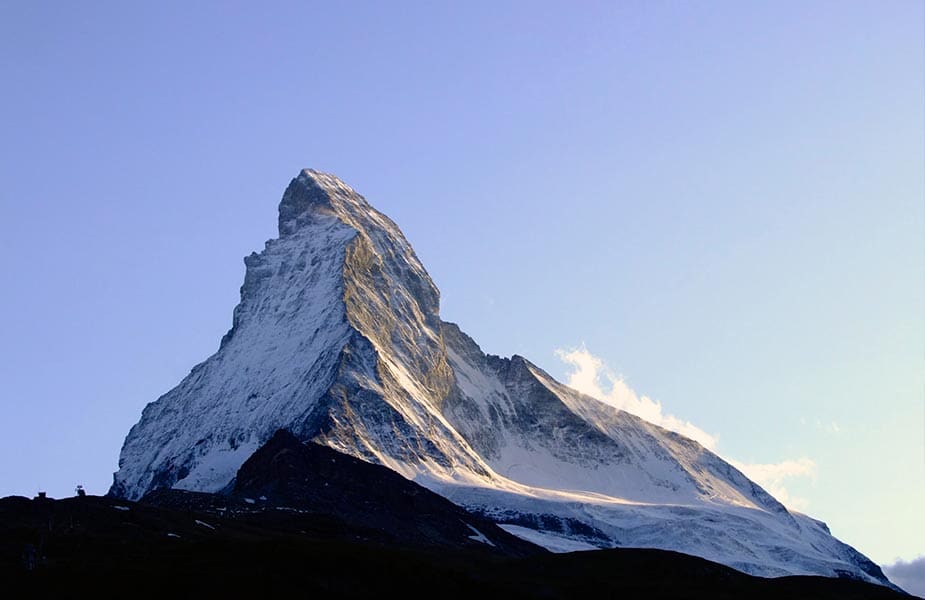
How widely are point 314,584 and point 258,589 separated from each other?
8284 mm

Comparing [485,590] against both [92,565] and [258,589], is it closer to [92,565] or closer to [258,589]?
[258,589]

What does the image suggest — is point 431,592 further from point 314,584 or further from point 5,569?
point 5,569

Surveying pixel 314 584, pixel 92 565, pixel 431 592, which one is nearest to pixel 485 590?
pixel 431 592

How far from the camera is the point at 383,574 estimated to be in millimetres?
197500

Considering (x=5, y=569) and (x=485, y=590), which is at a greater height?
(x=485, y=590)

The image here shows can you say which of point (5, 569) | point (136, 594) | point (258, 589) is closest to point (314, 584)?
point (258, 589)

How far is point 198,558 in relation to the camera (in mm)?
199875

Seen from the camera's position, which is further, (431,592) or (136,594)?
(431,592)

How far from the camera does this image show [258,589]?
183 metres

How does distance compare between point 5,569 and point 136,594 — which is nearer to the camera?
point 136,594

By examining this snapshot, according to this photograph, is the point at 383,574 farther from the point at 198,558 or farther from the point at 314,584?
the point at 198,558

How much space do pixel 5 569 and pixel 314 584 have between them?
4069cm

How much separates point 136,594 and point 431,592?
36.8m

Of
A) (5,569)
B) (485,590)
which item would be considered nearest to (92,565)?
(5,569)
